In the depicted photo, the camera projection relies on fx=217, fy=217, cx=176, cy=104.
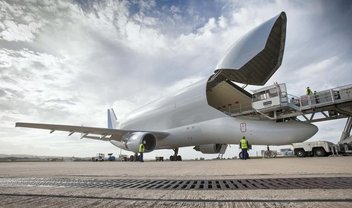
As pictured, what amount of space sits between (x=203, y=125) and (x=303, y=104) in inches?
256

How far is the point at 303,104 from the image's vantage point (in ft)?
42.8

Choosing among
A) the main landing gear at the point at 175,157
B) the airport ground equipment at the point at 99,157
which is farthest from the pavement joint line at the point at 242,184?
the airport ground equipment at the point at 99,157

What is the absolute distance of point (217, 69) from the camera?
588 inches

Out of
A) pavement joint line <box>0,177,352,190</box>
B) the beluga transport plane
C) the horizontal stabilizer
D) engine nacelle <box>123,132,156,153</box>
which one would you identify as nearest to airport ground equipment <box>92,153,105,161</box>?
the beluga transport plane

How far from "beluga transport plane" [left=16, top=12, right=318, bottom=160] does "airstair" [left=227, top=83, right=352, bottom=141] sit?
16 centimetres

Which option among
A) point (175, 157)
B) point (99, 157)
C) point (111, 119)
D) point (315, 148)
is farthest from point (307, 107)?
point (99, 157)

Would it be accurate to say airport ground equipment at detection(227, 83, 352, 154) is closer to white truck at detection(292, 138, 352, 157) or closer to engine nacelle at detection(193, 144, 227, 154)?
white truck at detection(292, 138, 352, 157)

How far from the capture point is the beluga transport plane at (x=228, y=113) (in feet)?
43.7

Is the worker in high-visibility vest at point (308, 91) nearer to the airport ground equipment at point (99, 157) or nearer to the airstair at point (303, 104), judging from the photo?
the airstair at point (303, 104)

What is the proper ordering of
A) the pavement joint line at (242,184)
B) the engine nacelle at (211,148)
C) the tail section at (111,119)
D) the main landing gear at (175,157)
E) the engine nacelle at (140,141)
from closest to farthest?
the pavement joint line at (242,184) < the engine nacelle at (140,141) < the engine nacelle at (211,148) < the main landing gear at (175,157) < the tail section at (111,119)

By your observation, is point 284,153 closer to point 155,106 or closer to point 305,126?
point 305,126

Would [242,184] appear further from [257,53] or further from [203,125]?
[203,125]

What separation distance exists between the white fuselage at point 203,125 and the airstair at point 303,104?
60 centimetres

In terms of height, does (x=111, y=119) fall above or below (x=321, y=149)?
above
